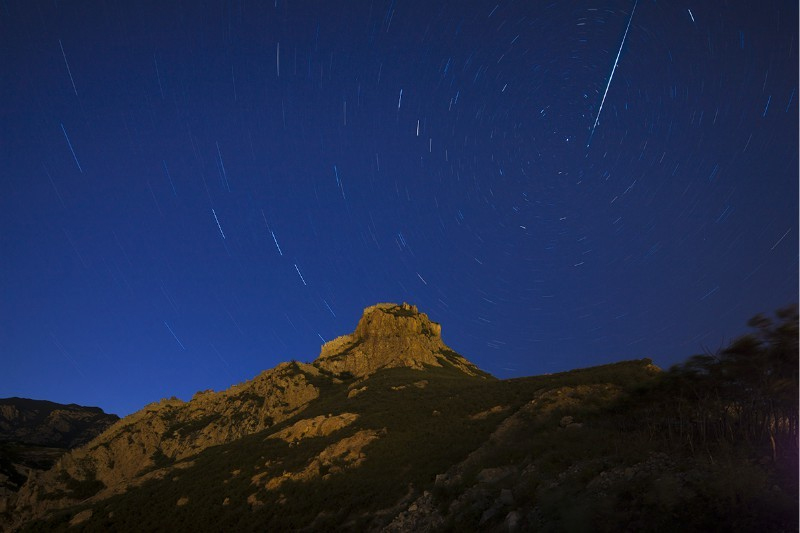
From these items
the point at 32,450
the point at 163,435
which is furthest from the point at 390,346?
the point at 32,450

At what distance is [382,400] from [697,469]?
57.1 metres

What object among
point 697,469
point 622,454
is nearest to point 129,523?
point 622,454

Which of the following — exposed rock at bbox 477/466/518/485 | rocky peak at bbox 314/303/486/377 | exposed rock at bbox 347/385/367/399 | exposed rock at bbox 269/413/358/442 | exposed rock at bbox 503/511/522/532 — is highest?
rocky peak at bbox 314/303/486/377

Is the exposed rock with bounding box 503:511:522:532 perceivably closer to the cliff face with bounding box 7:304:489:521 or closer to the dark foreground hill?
the dark foreground hill

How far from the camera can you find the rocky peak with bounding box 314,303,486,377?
12181 centimetres

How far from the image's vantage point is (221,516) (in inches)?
1620

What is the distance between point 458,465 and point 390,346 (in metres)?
97.3

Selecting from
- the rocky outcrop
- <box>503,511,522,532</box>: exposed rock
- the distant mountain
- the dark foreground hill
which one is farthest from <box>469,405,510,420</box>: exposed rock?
the distant mountain

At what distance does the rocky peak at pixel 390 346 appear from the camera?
121812 mm

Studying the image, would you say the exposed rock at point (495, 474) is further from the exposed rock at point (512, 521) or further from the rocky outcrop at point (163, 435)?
the rocky outcrop at point (163, 435)

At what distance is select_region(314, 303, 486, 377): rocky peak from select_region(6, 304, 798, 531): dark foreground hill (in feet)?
87.9

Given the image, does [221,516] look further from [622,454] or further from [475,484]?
[622,454]

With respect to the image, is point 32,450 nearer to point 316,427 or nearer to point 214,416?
point 214,416

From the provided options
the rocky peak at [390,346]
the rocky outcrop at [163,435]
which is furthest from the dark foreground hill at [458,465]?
the rocky peak at [390,346]
